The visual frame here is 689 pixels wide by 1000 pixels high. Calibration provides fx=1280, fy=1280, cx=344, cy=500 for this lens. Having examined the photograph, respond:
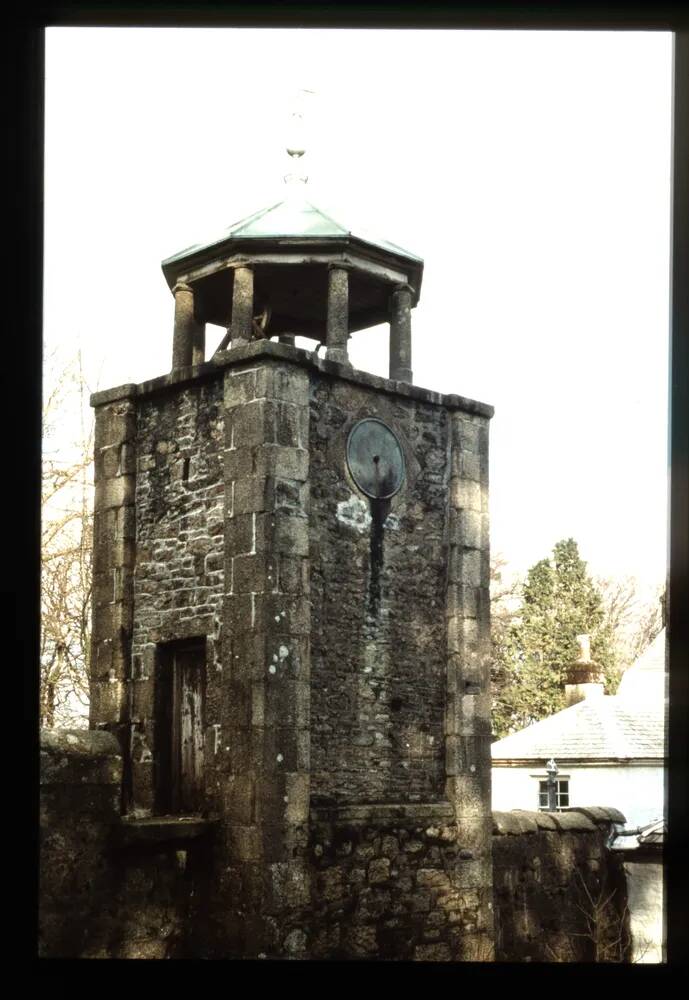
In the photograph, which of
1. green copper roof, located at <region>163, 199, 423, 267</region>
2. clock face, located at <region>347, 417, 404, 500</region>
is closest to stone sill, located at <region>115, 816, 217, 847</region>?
clock face, located at <region>347, 417, 404, 500</region>

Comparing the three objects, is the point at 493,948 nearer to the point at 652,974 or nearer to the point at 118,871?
the point at 118,871

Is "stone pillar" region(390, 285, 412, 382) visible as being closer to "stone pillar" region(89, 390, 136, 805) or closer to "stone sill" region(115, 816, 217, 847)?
"stone pillar" region(89, 390, 136, 805)

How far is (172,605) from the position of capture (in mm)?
12367

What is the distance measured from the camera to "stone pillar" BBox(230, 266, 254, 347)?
1248 cm

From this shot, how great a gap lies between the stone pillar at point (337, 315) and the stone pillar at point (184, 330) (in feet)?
4.99

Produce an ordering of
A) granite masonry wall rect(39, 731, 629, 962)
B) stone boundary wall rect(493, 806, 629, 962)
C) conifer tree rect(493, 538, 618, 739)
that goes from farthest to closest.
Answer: conifer tree rect(493, 538, 618, 739) < stone boundary wall rect(493, 806, 629, 962) < granite masonry wall rect(39, 731, 629, 962)

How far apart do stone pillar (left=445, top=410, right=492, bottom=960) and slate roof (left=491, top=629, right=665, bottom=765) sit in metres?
9.08

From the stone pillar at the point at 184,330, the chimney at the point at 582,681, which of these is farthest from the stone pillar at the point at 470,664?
the chimney at the point at 582,681

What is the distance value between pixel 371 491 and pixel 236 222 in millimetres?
3152

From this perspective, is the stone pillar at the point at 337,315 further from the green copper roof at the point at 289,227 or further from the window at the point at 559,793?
the window at the point at 559,793

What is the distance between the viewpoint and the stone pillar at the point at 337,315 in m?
12.6

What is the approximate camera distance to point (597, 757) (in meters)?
21.7

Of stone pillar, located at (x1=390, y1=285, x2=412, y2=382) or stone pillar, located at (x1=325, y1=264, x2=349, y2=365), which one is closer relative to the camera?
stone pillar, located at (x1=325, y1=264, x2=349, y2=365)

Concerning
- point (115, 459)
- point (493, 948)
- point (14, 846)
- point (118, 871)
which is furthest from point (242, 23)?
point (493, 948)
